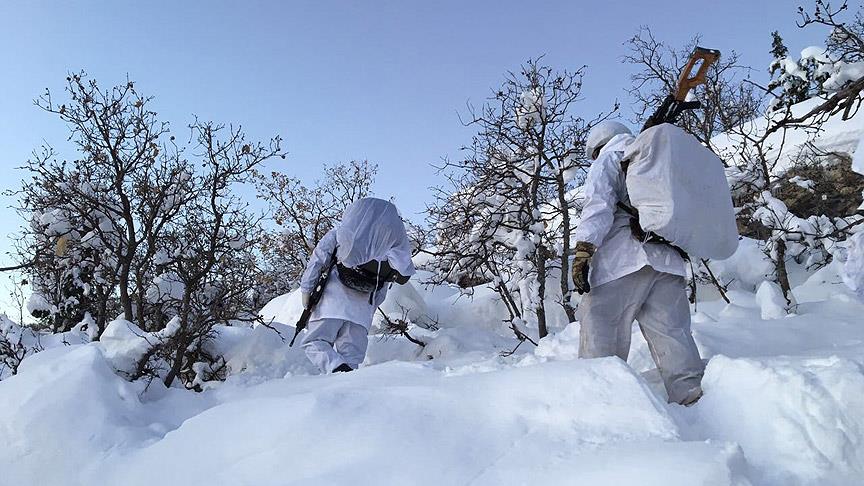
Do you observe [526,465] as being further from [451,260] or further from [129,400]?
[451,260]

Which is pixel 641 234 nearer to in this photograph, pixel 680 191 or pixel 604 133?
pixel 680 191

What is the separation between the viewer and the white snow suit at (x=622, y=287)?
2.67 meters

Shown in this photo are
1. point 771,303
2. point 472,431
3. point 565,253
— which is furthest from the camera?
point 565,253

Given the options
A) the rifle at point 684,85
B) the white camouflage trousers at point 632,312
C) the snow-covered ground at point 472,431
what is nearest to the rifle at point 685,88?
the rifle at point 684,85

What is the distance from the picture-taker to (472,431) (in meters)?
1.40

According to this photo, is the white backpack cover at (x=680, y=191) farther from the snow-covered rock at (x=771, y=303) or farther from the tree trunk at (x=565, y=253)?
the tree trunk at (x=565, y=253)

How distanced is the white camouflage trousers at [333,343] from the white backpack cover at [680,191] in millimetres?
2756

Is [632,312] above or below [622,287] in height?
below

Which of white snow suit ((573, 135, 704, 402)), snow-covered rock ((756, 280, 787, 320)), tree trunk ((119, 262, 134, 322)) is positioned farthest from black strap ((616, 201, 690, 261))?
tree trunk ((119, 262, 134, 322))

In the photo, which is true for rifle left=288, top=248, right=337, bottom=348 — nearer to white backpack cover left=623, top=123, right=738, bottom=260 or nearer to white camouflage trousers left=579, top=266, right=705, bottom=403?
white camouflage trousers left=579, top=266, right=705, bottom=403

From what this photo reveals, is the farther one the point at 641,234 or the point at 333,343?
the point at 333,343

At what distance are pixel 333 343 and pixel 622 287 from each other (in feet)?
8.94

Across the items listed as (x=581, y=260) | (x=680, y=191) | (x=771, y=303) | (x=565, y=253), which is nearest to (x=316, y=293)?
(x=581, y=260)

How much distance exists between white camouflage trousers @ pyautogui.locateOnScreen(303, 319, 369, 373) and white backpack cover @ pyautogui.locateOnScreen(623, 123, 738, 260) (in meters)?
2.76
